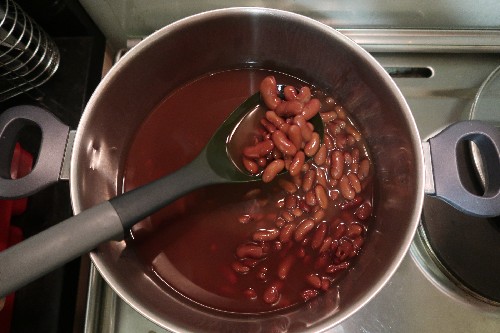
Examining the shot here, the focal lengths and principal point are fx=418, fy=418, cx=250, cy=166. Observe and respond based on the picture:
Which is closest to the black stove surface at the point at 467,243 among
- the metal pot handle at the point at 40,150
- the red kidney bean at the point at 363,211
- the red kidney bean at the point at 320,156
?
the red kidney bean at the point at 363,211

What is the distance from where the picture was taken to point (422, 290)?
0.72 meters

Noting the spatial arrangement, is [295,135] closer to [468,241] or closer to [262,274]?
[262,274]

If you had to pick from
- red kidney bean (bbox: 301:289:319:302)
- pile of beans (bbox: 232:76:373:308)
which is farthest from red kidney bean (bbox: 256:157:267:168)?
red kidney bean (bbox: 301:289:319:302)

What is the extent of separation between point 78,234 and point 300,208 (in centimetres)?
36

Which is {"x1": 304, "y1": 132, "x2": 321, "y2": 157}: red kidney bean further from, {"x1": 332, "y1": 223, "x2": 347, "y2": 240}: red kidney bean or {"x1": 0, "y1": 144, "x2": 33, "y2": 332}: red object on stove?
{"x1": 0, "y1": 144, "x2": 33, "y2": 332}: red object on stove

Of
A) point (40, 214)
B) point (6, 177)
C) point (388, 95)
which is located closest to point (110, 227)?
point (6, 177)

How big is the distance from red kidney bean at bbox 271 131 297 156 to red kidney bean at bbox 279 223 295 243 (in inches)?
4.8

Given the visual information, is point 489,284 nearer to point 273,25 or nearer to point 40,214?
point 273,25

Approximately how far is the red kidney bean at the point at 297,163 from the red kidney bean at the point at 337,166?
8 cm

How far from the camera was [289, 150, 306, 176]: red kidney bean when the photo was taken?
647 millimetres

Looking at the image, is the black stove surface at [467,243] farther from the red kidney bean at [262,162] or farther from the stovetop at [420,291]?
the red kidney bean at [262,162]

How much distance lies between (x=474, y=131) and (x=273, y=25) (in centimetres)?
34

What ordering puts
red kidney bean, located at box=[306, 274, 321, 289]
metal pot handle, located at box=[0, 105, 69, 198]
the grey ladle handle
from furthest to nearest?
red kidney bean, located at box=[306, 274, 321, 289]
metal pot handle, located at box=[0, 105, 69, 198]
the grey ladle handle

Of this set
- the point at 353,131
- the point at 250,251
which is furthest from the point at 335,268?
the point at 353,131
